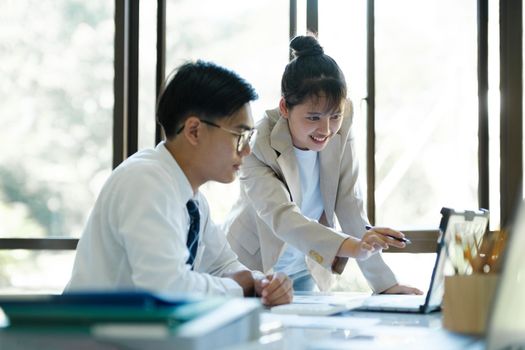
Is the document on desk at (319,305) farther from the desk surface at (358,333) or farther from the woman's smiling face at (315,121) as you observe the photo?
the woman's smiling face at (315,121)

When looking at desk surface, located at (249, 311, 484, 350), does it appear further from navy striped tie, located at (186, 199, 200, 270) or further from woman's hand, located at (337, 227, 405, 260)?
woman's hand, located at (337, 227, 405, 260)

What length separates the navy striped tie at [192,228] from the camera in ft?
5.86

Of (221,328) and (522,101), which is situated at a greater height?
(522,101)

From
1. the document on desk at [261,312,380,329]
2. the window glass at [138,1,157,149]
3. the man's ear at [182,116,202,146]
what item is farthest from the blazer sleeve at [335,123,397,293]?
the window glass at [138,1,157,149]

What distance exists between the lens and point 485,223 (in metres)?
1.91

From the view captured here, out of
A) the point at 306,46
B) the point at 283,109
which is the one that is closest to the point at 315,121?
the point at 283,109

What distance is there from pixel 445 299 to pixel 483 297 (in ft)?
0.21

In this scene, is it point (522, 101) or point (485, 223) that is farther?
point (522, 101)

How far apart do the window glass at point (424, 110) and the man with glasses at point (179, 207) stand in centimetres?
152

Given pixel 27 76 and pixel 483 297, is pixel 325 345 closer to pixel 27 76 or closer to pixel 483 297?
pixel 483 297

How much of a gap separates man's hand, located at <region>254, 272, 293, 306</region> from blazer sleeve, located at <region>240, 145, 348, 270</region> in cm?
45

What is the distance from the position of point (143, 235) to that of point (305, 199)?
44.8 inches

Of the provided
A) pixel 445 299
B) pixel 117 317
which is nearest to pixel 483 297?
pixel 445 299

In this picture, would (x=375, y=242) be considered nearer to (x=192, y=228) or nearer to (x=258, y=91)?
(x=192, y=228)
